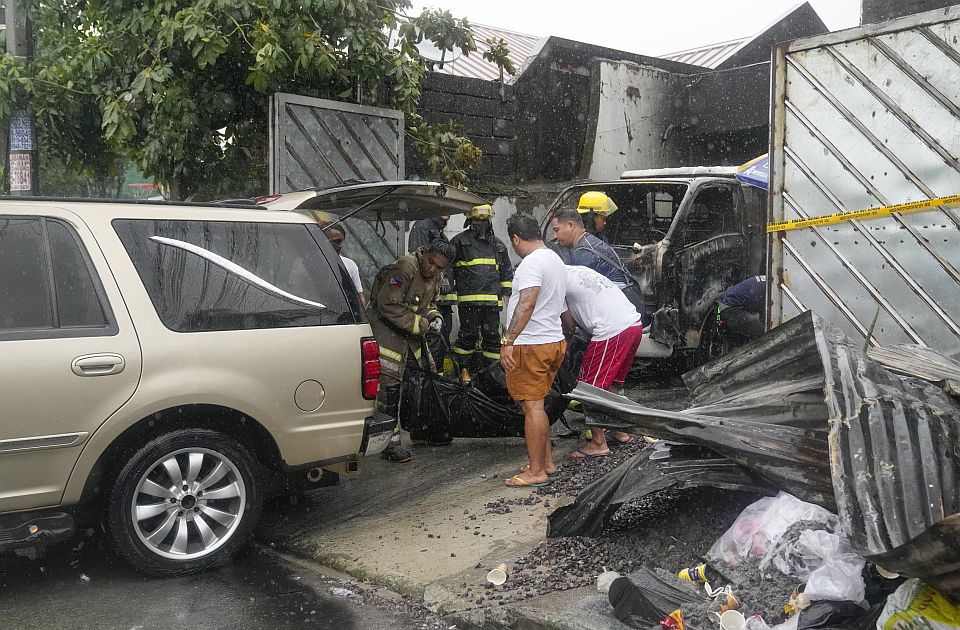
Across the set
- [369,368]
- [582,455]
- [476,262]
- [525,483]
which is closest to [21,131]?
[476,262]

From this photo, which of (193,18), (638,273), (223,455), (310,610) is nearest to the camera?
(310,610)

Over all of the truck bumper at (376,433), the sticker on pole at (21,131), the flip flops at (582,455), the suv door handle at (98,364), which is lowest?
the flip flops at (582,455)

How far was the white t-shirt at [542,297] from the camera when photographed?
5.28m

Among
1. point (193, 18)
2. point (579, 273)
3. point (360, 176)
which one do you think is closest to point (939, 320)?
point (579, 273)

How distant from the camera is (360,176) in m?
8.24

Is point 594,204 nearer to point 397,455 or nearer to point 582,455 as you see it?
point 582,455

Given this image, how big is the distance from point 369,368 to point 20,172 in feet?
14.7

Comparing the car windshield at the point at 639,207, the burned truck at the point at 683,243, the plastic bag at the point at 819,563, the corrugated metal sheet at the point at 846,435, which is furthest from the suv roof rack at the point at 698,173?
the plastic bag at the point at 819,563

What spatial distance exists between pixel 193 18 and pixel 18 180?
79.5 inches

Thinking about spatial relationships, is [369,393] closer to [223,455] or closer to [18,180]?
[223,455]

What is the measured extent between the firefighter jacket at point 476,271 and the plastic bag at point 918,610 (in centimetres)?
476

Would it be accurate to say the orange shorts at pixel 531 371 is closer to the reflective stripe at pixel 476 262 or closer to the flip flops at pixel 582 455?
the flip flops at pixel 582 455

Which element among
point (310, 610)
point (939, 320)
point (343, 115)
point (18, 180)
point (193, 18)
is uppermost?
point (193, 18)

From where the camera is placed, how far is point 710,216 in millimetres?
8375
